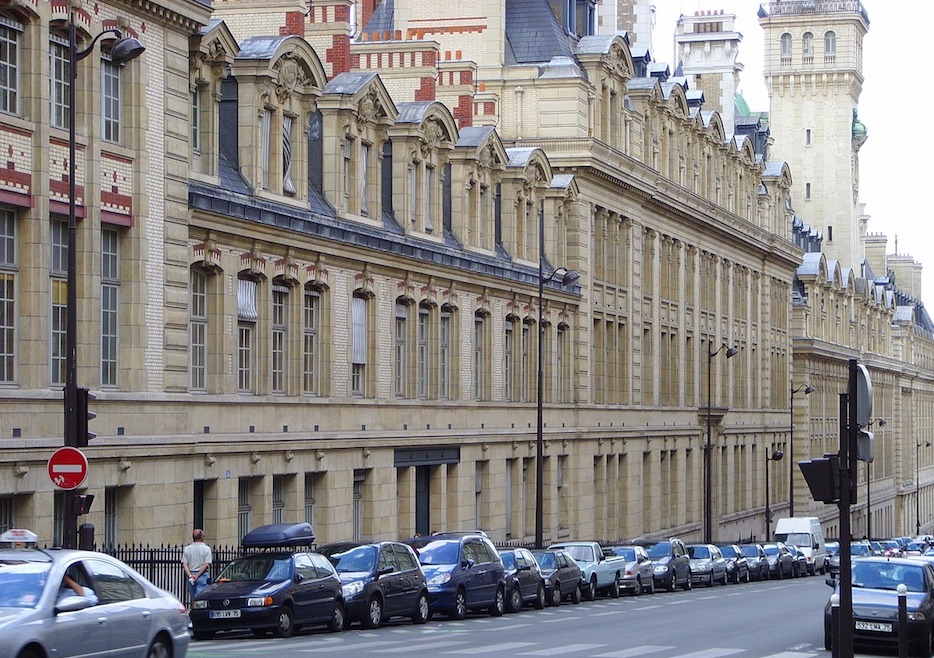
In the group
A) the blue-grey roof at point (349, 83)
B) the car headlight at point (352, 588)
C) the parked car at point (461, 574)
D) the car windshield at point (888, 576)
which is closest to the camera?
the car windshield at point (888, 576)

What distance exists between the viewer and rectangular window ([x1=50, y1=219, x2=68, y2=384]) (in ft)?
104

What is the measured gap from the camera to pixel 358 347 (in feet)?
149

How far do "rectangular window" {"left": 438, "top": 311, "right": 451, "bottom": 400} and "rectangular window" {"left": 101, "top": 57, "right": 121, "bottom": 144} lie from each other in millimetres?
A: 18149

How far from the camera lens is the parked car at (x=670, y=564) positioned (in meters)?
50.1

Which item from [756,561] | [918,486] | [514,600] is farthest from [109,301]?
[918,486]

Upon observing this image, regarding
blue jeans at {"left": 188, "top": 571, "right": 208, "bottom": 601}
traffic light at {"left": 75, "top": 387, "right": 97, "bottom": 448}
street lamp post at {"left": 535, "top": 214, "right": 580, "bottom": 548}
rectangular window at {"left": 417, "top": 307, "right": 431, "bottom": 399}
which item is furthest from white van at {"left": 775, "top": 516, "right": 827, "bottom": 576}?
traffic light at {"left": 75, "top": 387, "right": 97, "bottom": 448}

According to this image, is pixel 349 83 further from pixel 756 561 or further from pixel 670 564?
pixel 756 561

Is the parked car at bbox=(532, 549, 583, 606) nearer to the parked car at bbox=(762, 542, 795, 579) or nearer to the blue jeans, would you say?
the blue jeans

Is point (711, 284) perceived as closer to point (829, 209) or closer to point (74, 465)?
point (829, 209)

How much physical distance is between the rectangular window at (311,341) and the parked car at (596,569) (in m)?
7.92

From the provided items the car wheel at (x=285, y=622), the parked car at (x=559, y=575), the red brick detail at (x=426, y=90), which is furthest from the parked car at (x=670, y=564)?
the car wheel at (x=285, y=622)

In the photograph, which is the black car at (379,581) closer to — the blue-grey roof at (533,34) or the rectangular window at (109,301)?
the rectangular window at (109,301)

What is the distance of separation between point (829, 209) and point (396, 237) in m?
85.5

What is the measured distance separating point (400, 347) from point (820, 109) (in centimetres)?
8499
